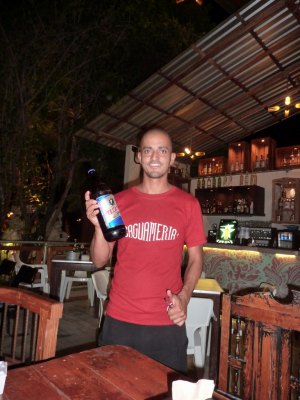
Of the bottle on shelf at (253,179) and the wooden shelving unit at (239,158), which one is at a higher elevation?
the wooden shelving unit at (239,158)

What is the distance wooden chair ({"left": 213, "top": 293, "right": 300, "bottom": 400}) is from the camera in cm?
138

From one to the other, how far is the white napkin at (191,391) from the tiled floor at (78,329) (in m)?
2.84

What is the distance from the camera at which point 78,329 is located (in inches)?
184

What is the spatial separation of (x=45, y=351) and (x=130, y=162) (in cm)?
749

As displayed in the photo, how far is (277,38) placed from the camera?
20.1 feet

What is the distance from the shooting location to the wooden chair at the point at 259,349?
54.2 inches

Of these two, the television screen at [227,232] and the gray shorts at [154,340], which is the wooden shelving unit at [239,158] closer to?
the television screen at [227,232]

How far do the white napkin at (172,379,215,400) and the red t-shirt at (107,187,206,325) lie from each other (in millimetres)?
891

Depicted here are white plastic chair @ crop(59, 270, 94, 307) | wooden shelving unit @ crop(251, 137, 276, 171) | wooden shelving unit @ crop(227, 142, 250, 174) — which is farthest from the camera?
wooden shelving unit @ crop(227, 142, 250, 174)

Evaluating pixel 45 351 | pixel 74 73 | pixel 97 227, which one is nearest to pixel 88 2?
pixel 74 73

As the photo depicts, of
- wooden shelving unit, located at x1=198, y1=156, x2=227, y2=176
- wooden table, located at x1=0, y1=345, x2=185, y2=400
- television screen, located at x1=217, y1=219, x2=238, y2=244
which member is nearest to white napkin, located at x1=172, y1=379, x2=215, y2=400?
wooden table, located at x1=0, y1=345, x2=185, y2=400

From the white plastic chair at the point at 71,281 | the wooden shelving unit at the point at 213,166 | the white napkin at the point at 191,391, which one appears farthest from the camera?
the wooden shelving unit at the point at 213,166

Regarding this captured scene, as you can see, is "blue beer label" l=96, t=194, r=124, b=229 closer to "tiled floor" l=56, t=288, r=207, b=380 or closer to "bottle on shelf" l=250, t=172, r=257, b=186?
"tiled floor" l=56, t=288, r=207, b=380

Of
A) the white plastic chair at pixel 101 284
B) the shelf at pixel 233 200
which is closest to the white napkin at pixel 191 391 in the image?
the white plastic chair at pixel 101 284
